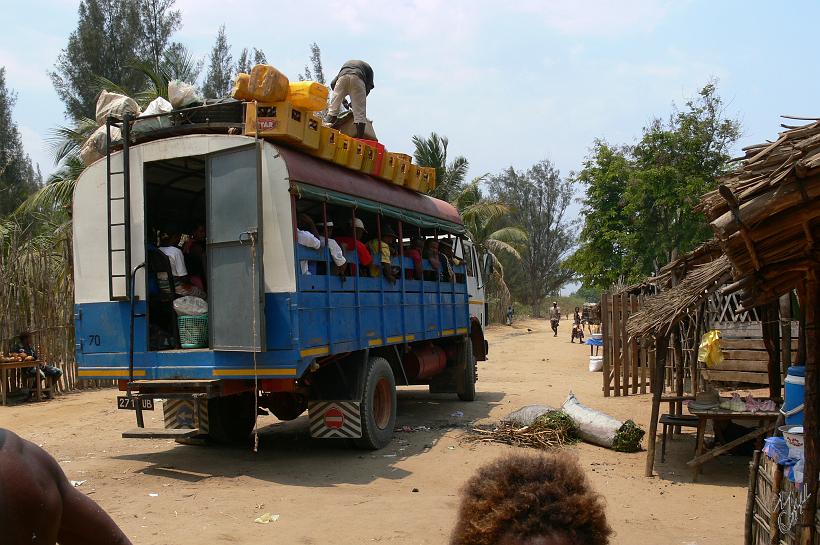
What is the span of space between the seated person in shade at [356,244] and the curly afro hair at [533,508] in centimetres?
665

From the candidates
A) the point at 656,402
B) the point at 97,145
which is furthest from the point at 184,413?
the point at 656,402

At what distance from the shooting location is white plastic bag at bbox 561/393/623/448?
8.87m

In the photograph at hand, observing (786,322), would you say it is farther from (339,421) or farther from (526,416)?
(339,421)

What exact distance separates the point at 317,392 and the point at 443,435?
7.18 ft

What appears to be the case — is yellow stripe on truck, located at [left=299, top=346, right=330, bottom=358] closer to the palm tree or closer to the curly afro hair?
the curly afro hair

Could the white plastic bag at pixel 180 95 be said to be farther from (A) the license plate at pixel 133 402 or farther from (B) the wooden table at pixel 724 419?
(B) the wooden table at pixel 724 419

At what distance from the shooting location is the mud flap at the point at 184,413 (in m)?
7.18

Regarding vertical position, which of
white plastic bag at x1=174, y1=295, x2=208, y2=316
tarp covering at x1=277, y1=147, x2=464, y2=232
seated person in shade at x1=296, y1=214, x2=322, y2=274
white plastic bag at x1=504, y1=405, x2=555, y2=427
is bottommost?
white plastic bag at x1=504, y1=405, x2=555, y2=427

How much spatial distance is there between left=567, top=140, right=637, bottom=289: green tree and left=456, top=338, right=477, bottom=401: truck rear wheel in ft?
40.1

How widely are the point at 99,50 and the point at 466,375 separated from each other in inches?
876

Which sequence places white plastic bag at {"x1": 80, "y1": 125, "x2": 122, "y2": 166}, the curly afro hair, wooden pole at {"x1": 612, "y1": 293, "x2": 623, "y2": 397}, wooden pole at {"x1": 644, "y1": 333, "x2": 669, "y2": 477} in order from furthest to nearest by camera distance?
wooden pole at {"x1": 612, "y1": 293, "x2": 623, "y2": 397} < white plastic bag at {"x1": 80, "y1": 125, "x2": 122, "y2": 166} < wooden pole at {"x1": 644, "y1": 333, "x2": 669, "y2": 477} < the curly afro hair

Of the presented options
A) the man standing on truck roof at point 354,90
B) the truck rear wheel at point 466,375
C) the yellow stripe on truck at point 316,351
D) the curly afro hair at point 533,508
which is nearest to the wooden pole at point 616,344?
the truck rear wheel at point 466,375

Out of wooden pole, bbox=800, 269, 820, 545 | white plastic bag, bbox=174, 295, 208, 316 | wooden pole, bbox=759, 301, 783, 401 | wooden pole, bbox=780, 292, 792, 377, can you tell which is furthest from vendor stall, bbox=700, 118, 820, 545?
white plastic bag, bbox=174, 295, 208, 316

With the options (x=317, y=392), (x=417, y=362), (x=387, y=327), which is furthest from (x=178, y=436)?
(x=417, y=362)
